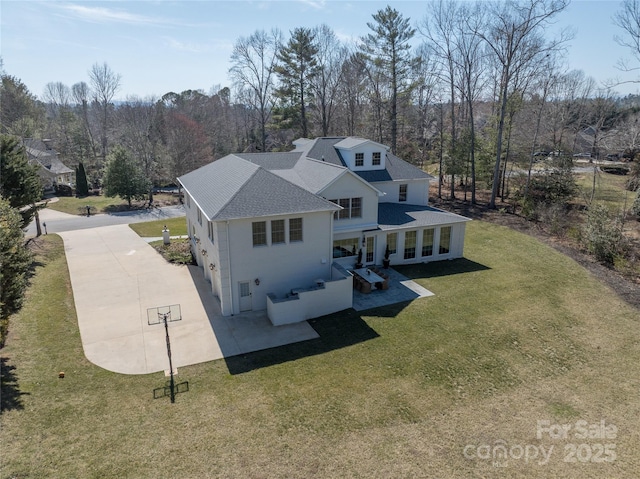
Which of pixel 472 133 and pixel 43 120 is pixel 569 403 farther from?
pixel 43 120

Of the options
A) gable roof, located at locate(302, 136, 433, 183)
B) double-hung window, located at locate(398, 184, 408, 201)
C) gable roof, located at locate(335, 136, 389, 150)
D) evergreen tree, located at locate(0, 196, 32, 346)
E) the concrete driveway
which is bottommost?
the concrete driveway

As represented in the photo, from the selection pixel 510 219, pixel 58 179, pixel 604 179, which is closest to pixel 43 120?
pixel 58 179

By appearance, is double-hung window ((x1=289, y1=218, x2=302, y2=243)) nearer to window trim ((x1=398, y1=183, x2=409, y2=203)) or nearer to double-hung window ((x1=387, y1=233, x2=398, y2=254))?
double-hung window ((x1=387, y1=233, x2=398, y2=254))

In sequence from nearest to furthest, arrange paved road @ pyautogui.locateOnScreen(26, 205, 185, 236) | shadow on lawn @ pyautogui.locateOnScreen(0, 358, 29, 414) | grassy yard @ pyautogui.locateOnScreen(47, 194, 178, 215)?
shadow on lawn @ pyautogui.locateOnScreen(0, 358, 29, 414) < paved road @ pyautogui.locateOnScreen(26, 205, 185, 236) < grassy yard @ pyautogui.locateOnScreen(47, 194, 178, 215)

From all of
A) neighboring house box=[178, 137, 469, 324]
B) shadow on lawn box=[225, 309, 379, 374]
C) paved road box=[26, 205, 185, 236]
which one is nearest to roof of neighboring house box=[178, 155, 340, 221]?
neighboring house box=[178, 137, 469, 324]

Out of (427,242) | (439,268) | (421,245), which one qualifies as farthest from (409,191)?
(439,268)
